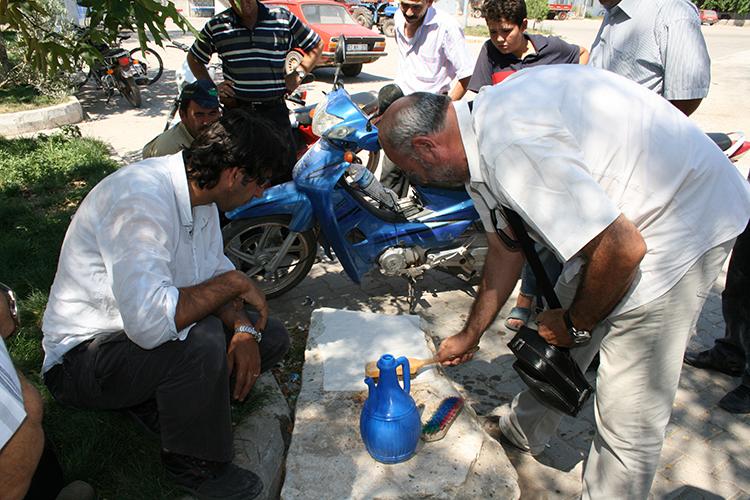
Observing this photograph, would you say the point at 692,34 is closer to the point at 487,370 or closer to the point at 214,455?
the point at 487,370

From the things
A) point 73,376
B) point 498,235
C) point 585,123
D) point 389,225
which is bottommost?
point 389,225

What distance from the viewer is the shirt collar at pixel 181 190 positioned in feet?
6.23

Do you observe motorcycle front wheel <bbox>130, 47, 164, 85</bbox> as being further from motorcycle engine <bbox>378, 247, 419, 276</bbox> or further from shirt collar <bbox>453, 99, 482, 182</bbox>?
shirt collar <bbox>453, 99, 482, 182</bbox>

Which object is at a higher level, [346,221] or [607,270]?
[607,270]

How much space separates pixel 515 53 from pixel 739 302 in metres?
2.03

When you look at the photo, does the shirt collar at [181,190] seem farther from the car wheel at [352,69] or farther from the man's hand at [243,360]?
the car wheel at [352,69]

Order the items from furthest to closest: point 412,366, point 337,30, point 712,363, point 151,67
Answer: point 151,67, point 337,30, point 712,363, point 412,366

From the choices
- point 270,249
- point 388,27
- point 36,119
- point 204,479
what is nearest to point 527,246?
point 204,479

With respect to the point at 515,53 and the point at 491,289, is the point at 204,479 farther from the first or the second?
the point at 515,53

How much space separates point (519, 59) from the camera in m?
3.40

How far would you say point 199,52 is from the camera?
3934mm

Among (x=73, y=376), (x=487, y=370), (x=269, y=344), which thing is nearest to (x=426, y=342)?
(x=487, y=370)

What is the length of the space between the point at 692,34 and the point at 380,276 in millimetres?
2452

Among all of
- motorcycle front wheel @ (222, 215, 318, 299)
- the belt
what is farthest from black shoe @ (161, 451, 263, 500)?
the belt
